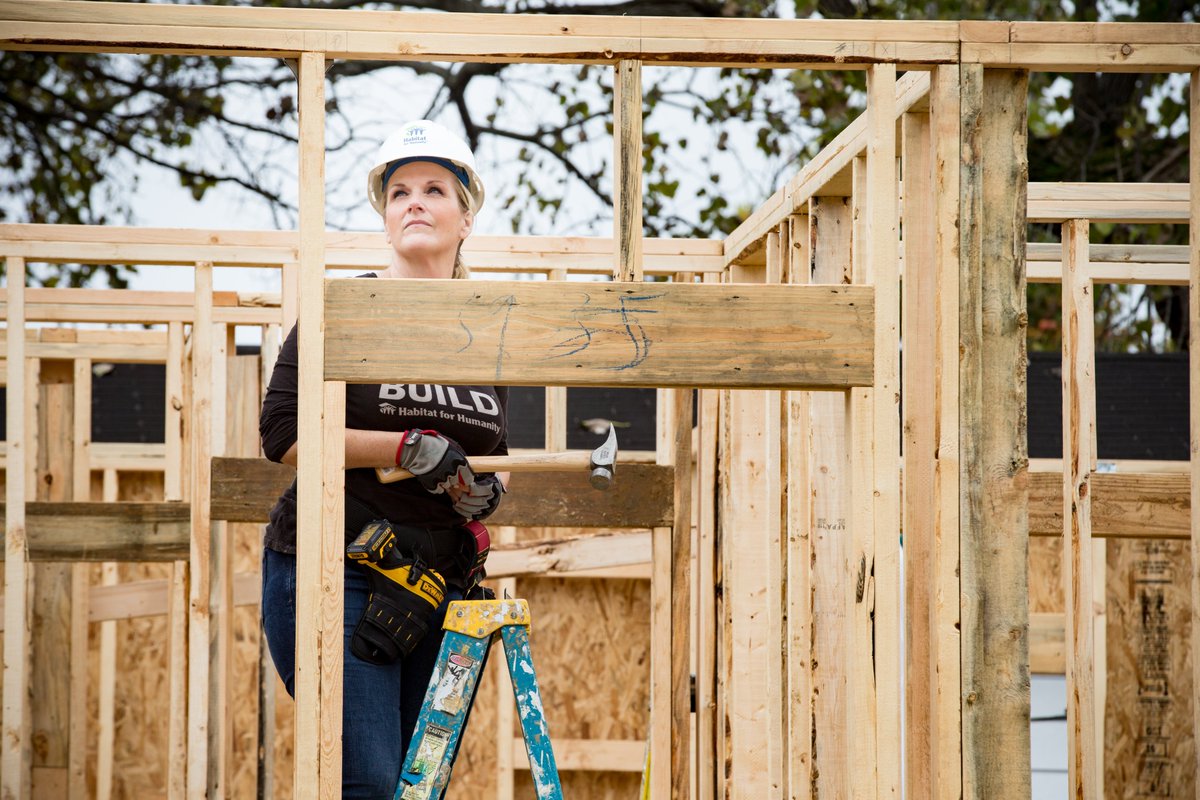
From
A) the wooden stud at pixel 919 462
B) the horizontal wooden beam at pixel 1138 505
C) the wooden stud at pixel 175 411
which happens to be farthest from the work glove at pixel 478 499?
the wooden stud at pixel 175 411

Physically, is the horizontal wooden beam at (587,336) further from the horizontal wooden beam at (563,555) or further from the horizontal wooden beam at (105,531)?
the horizontal wooden beam at (563,555)

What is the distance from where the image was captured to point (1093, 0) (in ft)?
31.4

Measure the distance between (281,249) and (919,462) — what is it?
3.00 meters

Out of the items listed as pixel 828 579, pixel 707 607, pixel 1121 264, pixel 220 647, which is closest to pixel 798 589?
pixel 828 579

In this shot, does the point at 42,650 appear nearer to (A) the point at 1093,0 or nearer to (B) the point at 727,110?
(B) the point at 727,110

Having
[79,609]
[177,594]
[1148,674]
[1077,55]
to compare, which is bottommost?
[1148,674]

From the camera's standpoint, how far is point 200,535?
4.61 meters

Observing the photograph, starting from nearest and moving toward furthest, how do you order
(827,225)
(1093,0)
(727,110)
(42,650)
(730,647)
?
(827,225) < (730,647) < (42,650) < (727,110) < (1093,0)

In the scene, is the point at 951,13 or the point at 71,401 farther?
the point at 951,13

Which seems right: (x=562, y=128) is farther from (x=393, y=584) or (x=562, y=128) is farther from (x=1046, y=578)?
(x=393, y=584)

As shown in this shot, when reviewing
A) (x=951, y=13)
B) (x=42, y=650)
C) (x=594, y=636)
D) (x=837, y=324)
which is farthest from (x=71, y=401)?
(x=951, y=13)

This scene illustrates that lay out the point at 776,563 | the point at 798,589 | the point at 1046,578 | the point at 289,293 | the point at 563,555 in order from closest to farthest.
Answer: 1. the point at 798,589
2. the point at 776,563
3. the point at 289,293
4. the point at 563,555
5. the point at 1046,578

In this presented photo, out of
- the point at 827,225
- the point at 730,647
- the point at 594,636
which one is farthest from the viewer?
the point at 594,636

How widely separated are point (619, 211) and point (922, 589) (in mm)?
1076
